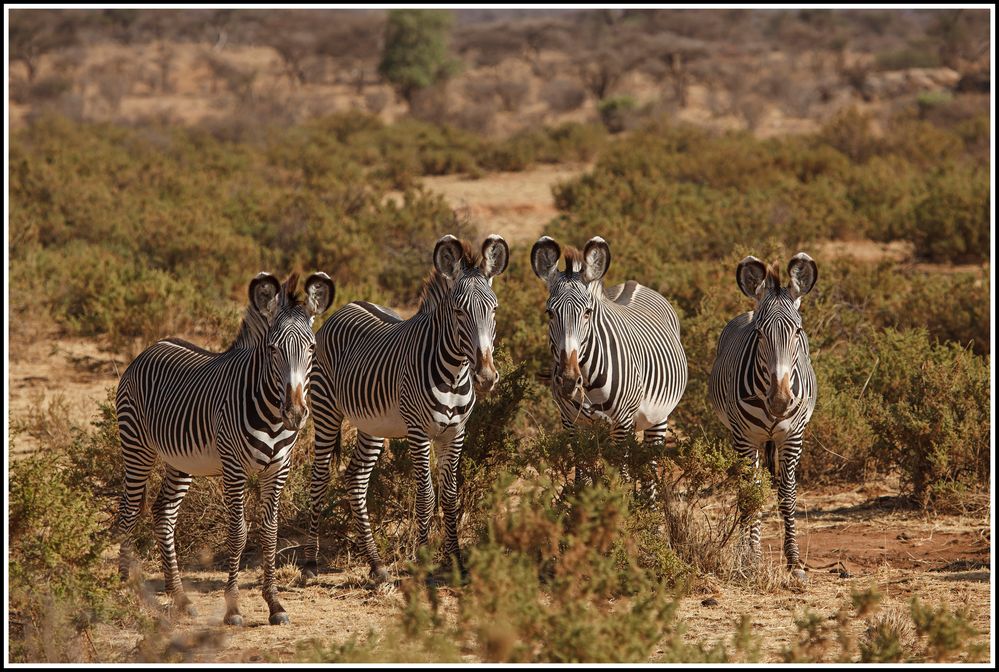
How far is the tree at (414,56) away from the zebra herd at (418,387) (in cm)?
3420

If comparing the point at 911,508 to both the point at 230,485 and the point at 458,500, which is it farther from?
the point at 230,485

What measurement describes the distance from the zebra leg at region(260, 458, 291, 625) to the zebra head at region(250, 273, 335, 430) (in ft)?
Answer: 1.26

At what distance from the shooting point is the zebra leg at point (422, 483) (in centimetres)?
665

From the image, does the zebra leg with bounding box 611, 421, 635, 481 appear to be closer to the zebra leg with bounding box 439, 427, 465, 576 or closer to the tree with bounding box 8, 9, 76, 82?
the zebra leg with bounding box 439, 427, 465, 576

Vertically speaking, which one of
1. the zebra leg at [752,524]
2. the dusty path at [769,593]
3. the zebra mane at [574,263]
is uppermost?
the zebra mane at [574,263]

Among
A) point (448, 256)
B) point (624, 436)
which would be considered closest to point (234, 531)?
point (448, 256)

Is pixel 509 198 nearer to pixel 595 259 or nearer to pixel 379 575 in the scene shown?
pixel 595 259

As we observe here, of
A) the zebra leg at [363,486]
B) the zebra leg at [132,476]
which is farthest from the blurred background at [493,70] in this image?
the zebra leg at [132,476]

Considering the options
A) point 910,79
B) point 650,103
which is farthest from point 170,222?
point 910,79

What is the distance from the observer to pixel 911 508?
8.20 m

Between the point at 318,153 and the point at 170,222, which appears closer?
the point at 170,222

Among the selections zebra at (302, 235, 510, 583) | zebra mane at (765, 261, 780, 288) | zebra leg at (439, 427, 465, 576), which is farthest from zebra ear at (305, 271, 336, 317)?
zebra mane at (765, 261, 780, 288)

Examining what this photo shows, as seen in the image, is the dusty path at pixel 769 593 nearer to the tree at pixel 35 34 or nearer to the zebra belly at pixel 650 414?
the zebra belly at pixel 650 414

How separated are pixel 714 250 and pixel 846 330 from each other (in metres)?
4.33
